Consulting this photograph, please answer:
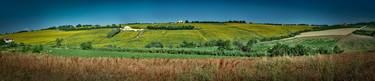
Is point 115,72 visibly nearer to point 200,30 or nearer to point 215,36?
point 215,36

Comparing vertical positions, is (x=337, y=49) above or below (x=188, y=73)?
below

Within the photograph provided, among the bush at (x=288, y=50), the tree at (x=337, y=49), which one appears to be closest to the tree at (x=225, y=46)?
the bush at (x=288, y=50)

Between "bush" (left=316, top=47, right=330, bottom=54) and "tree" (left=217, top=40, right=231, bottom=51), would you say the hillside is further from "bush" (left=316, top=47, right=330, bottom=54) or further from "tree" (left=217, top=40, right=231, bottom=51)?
"bush" (left=316, top=47, right=330, bottom=54)

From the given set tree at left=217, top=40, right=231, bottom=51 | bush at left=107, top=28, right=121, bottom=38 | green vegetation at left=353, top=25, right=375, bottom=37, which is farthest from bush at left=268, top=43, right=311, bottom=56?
bush at left=107, top=28, right=121, bottom=38

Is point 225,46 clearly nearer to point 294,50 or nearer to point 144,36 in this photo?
point 294,50

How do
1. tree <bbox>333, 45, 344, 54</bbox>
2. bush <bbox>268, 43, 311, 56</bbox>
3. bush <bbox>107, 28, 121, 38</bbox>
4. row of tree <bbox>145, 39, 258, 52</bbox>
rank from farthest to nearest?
1. bush <bbox>107, 28, 121, 38</bbox>
2. row of tree <bbox>145, 39, 258, 52</bbox>
3. bush <bbox>268, 43, 311, 56</bbox>
4. tree <bbox>333, 45, 344, 54</bbox>

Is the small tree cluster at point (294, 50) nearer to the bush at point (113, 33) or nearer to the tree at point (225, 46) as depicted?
the tree at point (225, 46)

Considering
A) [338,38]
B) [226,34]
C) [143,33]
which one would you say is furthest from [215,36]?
[338,38]

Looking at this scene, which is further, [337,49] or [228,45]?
[228,45]

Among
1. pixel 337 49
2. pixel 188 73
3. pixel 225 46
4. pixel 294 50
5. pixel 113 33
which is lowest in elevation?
pixel 225 46

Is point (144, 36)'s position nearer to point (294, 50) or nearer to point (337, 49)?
point (294, 50)

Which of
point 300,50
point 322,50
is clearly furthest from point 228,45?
point 322,50

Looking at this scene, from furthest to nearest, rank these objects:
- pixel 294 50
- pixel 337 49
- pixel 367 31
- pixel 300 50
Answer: pixel 367 31 < pixel 294 50 < pixel 300 50 < pixel 337 49

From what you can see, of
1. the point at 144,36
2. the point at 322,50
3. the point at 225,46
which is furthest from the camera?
the point at 144,36
